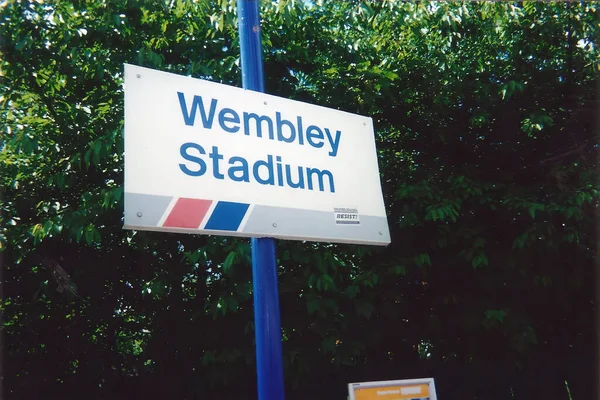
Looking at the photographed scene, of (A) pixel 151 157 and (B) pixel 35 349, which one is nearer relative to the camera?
(A) pixel 151 157

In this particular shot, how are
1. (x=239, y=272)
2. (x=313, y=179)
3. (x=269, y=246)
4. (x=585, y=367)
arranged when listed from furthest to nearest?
(x=585, y=367) → (x=239, y=272) → (x=313, y=179) → (x=269, y=246)

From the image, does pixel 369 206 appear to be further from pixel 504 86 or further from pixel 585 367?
pixel 585 367

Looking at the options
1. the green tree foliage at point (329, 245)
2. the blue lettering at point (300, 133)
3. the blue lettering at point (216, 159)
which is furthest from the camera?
the green tree foliage at point (329, 245)

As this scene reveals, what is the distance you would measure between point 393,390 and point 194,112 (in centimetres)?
174

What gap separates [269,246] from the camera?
206cm

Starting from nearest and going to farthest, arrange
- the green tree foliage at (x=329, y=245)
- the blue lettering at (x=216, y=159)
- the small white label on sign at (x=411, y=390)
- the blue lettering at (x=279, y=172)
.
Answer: the blue lettering at (x=216, y=159) → the blue lettering at (x=279, y=172) → the small white label on sign at (x=411, y=390) → the green tree foliage at (x=329, y=245)

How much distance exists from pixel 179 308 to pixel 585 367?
4.69m

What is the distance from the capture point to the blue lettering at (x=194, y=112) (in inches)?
79.4

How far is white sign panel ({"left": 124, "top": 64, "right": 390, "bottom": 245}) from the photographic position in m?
1.88

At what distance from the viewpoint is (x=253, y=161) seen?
6.79 feet

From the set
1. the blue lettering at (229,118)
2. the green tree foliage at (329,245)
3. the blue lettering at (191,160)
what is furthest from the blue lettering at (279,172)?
the green tree foliage at (329,245)

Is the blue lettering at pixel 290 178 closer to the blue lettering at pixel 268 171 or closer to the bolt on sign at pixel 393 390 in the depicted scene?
the blue lettering at pixel 268 171

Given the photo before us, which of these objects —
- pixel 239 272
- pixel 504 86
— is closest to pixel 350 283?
pixel 239 272

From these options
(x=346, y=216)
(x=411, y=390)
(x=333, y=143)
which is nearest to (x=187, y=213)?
(x=346, y=216)
